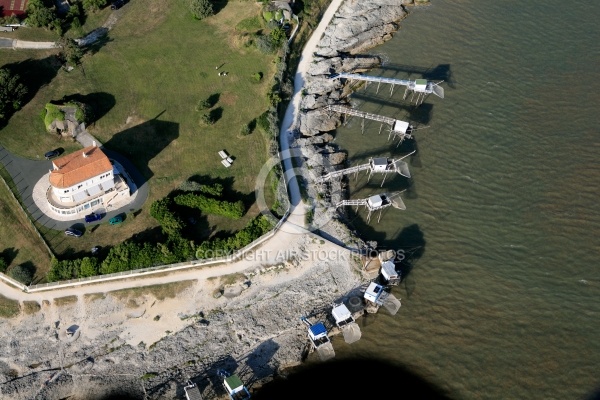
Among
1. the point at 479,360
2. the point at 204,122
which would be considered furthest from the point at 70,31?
the point at 479,360

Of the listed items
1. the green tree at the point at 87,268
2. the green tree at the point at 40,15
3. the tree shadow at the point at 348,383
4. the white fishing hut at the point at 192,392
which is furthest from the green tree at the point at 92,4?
the tree shadow at the point at 348,383

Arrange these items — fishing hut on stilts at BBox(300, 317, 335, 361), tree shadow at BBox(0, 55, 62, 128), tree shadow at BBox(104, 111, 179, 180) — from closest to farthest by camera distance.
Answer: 1. fishing hut on stilts at BBox(300, 317, 335, 361)
2. tree shadow at BBox(104, 111, 179, 180)
3. tree shadow at BBox(0, 55, 62, 128)

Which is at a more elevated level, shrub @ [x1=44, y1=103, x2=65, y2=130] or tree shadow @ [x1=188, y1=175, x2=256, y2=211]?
shrub @ [x1=44, y1=103, x2=65, y2=130]

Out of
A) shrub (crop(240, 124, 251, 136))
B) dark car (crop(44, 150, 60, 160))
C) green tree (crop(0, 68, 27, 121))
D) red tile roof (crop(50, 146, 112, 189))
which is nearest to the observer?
red tile roof (crop(50, 146, 112, 189))

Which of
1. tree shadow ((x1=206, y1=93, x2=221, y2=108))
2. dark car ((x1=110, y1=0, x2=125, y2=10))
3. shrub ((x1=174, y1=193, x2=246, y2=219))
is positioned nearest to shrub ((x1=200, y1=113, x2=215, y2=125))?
tree shadow ((x1=206, y1=93, x2=221, y2=108))

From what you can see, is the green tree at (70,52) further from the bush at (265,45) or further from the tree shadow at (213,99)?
the bush at (265,45)

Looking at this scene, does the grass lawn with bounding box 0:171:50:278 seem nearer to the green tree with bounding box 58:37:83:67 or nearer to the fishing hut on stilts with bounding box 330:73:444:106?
the green tree with bounding box 58:37:83:67

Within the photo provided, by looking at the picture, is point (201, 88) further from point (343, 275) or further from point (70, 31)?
point (343, 275)
